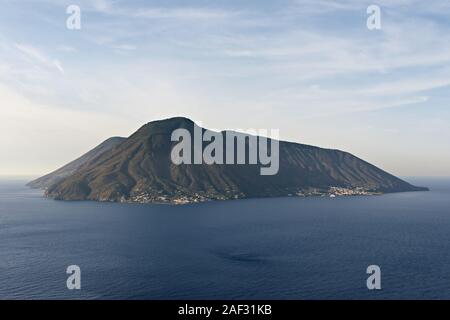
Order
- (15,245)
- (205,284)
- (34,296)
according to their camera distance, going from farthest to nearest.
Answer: (15,245) → (205,284) → (34,296)

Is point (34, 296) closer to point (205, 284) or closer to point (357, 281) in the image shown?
point (205, 284)

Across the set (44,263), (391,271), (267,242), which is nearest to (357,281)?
(391,271)
